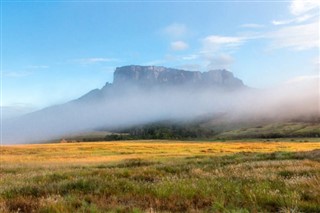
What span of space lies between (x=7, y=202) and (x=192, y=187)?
5.41 metres

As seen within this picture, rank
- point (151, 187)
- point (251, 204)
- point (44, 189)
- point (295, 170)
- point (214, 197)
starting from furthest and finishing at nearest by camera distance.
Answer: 1. point (295, 170)
2. point (44, 189)
3. point (151, 187)
4. point (214, 197)
5. point (251, 204)

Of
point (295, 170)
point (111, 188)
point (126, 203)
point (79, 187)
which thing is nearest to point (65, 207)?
point (126, 203)

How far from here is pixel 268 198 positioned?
32.9 feet

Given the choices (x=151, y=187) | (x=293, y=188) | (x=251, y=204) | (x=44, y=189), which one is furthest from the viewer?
(x=44, y=189)

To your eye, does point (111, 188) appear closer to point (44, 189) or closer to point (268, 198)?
point (44, 189)

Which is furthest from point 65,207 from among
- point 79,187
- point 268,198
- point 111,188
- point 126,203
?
point 268,198

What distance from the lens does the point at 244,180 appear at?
13.7 m

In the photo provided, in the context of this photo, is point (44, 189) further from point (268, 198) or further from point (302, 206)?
point (302, 206)

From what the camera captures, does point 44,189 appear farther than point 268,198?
Yes

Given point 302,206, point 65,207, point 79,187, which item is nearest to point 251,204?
point 302,206

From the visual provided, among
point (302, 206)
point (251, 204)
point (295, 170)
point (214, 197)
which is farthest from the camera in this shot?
point (295, 170)

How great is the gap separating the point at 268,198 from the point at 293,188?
184 cm

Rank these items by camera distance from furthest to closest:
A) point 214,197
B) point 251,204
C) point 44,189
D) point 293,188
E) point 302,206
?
point 44,189, point 293,188, point 214,197, point 251,204, point 302,206

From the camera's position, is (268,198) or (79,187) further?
(79,187)
